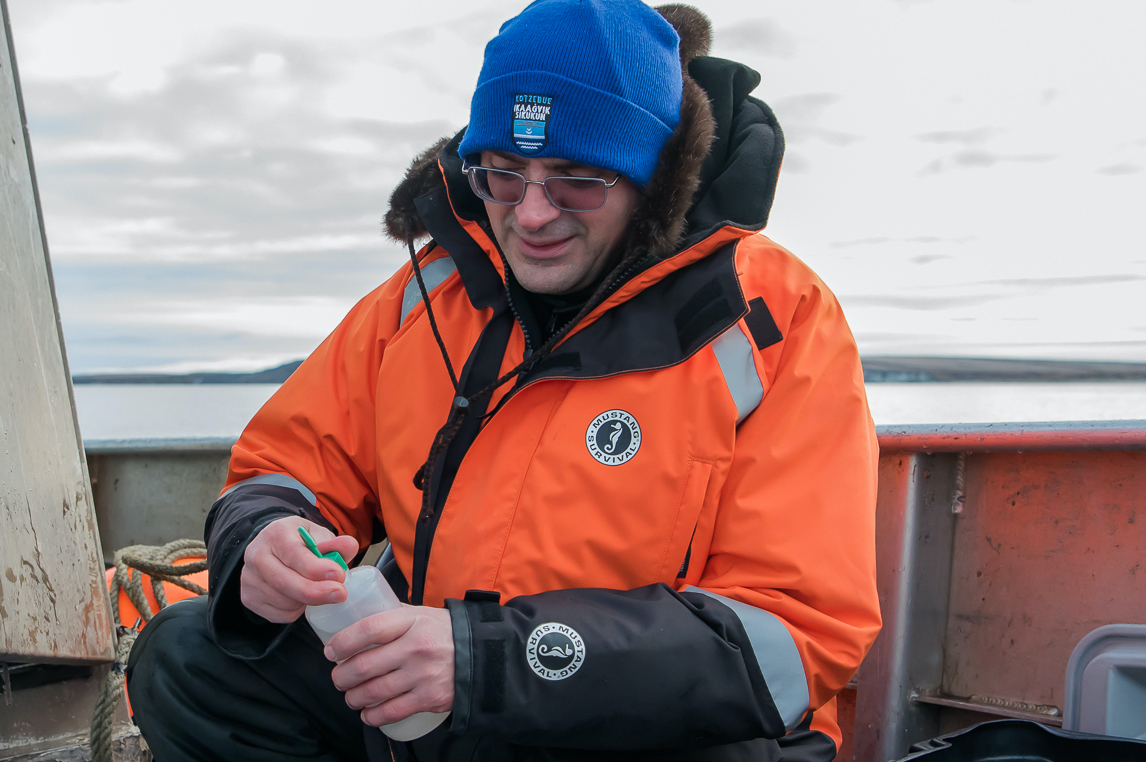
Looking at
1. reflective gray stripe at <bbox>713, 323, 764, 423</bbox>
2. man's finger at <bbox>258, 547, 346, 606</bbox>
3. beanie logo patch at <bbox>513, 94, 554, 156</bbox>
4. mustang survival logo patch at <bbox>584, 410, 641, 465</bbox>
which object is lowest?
man's finger at <bbox>258, 547, 346, 606</bbox>

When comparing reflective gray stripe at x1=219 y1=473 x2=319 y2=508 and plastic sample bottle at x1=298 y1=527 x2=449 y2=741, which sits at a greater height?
reflective gray stripe at x1=219 y1=473 x2=319 y2=508

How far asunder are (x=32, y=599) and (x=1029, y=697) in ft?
7.33

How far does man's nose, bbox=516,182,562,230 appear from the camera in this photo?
1567 mm

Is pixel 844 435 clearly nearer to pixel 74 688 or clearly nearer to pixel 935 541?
pixel 935 541

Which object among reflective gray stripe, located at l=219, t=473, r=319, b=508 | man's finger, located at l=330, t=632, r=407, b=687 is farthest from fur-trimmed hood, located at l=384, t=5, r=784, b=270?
man's finger, located at l=330, t=632, r=407, b=687

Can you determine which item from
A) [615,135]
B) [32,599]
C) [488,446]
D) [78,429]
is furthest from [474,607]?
[78,429]

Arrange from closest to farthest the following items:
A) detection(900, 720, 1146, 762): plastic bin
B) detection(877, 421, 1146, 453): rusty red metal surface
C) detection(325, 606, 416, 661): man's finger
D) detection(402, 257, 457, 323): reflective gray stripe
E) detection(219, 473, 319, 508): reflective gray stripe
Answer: detection(325, 606, 416, 661): man's finger < detection(900, 720, 1146, 762): plastic bin < detection(219, 473, 319, 508): reflective gray stripe < detection(402, 257, 457, 323): reflective gray stripe < detection(877, 421, 1146, 453): rusty red metal surface

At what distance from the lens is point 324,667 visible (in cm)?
158

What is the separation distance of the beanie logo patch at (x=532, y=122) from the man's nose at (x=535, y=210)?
0.07 m

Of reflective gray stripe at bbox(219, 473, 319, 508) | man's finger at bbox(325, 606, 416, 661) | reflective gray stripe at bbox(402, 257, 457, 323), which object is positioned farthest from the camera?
reflective gray stripe at bbox(402, 257, 457, 323)

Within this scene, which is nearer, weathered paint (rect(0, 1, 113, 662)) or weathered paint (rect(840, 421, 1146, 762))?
weathered paint (rect(0, 1, 113, 662))

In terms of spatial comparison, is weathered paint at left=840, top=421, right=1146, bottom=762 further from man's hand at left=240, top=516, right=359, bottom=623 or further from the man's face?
man's hand at left=240, top=516, right=359, bottom=623

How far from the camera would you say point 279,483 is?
1649mm

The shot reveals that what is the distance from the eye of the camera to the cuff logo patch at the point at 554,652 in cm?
117
